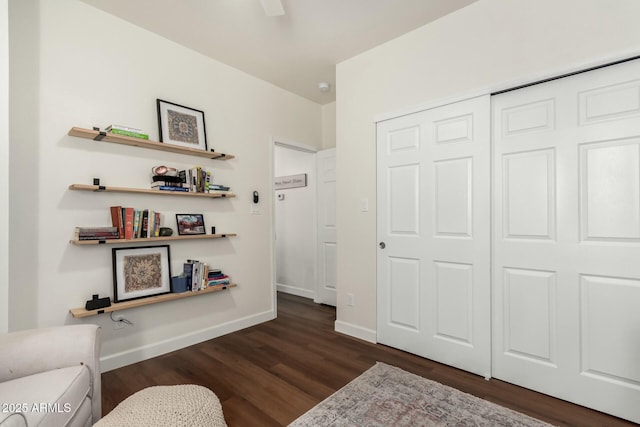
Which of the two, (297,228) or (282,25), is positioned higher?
(282,25)

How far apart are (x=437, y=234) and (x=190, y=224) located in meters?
2.17

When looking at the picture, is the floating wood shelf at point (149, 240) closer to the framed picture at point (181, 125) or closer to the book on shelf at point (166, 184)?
the book on shelf at point (166, 184)

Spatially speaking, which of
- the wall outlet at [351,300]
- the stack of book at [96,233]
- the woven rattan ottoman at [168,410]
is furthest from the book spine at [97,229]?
the wall outlet at [351,300]

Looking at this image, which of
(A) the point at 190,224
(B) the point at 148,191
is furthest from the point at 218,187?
(B) the point at 148,191

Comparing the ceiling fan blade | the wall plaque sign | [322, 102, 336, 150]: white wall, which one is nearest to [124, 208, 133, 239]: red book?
the ceiling fan blade

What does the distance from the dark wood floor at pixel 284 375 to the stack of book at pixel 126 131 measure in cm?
181

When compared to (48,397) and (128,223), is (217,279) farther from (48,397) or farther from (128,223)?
(48,397)

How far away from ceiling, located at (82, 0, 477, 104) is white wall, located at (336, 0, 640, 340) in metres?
0.18

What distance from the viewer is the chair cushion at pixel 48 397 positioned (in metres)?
1.07

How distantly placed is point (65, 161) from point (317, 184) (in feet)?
8.87

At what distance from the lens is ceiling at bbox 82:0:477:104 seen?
232 centimetres

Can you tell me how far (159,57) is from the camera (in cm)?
272

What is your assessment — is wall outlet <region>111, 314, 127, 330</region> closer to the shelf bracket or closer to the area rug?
the shelf bracket

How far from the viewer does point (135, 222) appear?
2.43 m
